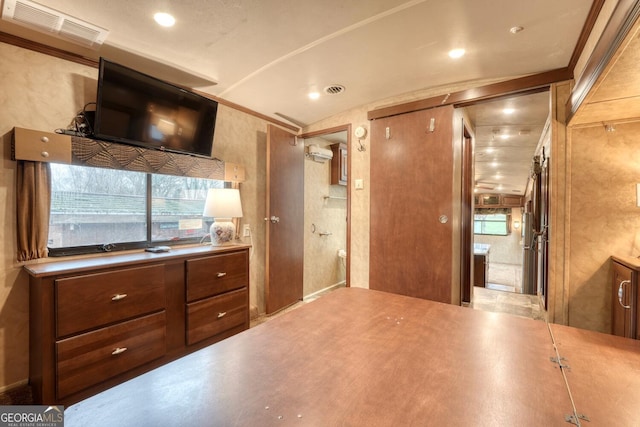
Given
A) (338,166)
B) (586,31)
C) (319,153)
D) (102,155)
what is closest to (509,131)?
(586,31)

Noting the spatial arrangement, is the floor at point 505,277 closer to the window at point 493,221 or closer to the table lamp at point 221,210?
the window at point 493,221

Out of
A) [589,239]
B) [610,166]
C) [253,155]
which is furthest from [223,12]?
[589,239]

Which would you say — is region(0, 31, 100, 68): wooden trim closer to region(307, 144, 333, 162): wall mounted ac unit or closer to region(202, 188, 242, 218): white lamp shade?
region(202, 188, 242, 218): white lamp shade

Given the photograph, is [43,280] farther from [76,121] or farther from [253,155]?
[253,155]

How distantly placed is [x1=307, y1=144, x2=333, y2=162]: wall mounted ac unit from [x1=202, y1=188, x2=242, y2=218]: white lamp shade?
5.54 ft

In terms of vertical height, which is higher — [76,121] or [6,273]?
[76,121]

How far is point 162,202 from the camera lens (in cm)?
254

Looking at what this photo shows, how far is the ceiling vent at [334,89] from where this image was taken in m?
2.72

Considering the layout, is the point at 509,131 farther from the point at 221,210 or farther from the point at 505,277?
the point at 505,277

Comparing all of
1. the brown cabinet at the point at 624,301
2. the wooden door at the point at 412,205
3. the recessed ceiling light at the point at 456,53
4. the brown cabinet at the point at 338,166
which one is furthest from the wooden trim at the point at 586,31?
the brown cabinet at the point at 338,166

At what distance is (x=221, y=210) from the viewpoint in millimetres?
2520

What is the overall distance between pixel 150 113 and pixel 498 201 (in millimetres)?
11939

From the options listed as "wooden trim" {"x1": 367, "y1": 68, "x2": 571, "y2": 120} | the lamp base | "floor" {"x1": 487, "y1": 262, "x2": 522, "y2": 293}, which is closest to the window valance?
the lamp base

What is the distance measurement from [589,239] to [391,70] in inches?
80.2
